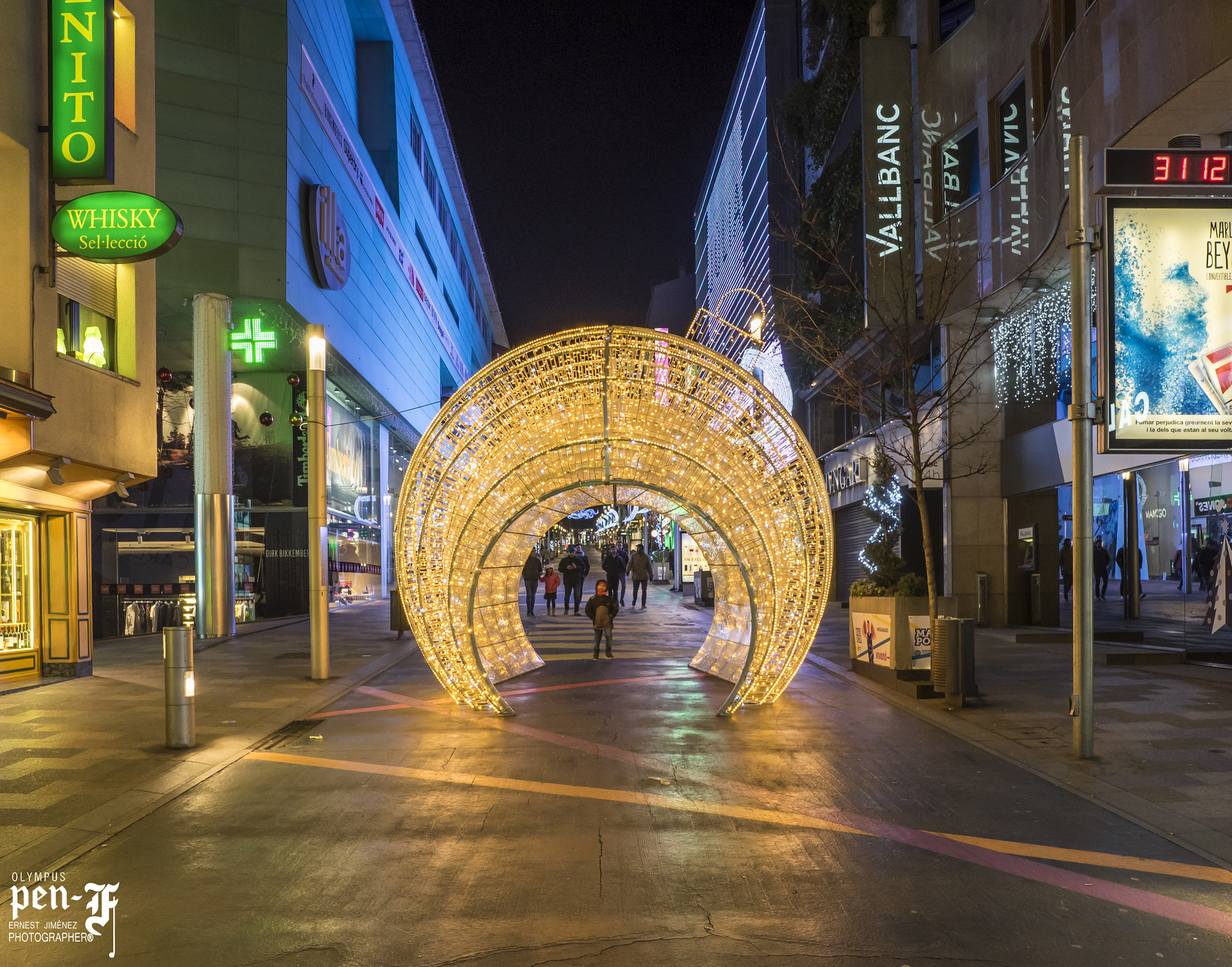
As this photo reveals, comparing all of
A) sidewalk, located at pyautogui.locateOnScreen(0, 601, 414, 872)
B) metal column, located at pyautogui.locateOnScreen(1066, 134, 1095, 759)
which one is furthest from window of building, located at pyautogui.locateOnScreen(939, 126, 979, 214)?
sidewalk, located at pyautogui.locateOnScreen(0, 601, 414, 872)

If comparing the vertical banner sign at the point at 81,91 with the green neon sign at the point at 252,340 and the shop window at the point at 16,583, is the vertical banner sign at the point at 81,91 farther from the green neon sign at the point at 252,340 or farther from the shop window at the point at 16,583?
the green neon sign at the point at 252,340

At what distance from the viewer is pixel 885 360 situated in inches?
1053

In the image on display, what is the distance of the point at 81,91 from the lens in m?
13.3

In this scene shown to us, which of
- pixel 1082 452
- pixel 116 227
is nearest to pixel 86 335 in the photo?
pixel 116 227

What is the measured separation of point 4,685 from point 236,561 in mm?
17220

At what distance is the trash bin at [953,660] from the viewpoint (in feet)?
38.7

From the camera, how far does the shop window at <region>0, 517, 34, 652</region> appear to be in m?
15.0

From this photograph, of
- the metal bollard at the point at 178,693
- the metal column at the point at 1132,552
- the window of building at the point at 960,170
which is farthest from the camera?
the window of building at the point at 960,170

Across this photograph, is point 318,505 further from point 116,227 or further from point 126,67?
point 126,67

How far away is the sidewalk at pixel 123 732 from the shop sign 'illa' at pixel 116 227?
18.7 feet

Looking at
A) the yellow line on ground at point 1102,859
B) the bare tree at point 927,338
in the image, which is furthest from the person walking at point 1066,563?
the yellow line on ground at point 1102,859

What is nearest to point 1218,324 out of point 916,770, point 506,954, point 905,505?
point 916,770

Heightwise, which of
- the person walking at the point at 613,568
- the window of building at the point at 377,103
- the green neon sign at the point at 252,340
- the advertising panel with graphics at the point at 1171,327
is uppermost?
the window of building at the point at 377,103

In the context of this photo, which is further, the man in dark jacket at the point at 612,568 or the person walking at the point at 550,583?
the person walking at the point at 550,583
